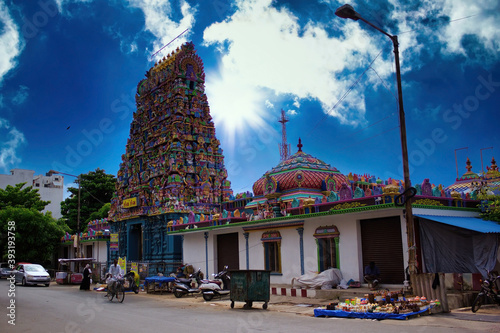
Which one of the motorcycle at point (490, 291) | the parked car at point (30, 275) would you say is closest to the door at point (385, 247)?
the motorcycle at point (490, 291)

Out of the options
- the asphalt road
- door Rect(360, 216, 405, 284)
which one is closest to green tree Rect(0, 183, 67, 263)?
the asphalt road

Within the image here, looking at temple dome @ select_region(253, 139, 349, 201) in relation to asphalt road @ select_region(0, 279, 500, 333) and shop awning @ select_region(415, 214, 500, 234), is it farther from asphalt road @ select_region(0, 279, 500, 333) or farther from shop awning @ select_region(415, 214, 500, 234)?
asphalt road @ select_region(0, 279, 500, 333)

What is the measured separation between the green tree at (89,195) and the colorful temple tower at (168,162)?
22555mm

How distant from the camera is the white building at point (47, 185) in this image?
205 ft

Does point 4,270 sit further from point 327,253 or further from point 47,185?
point 47,185

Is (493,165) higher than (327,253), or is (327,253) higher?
(493,165)

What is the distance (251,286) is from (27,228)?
3126cm

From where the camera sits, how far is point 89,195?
5888cm

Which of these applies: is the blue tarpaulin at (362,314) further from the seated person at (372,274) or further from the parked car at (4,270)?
the parked car at (4,270)

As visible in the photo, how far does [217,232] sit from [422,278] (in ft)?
46.4

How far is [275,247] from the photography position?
22188 millimetres

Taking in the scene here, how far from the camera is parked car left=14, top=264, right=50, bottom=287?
29.0m

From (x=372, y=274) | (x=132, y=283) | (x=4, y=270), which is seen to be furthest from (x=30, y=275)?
(x=372, y=274)

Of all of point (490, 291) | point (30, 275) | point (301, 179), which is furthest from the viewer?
point (30, 275)
